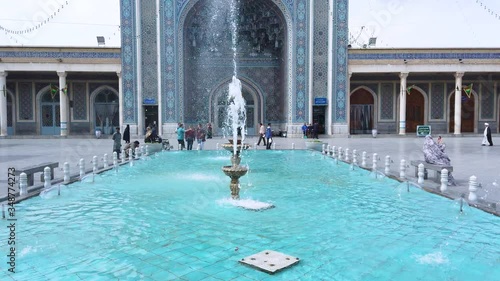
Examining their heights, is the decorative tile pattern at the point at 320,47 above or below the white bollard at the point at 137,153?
above

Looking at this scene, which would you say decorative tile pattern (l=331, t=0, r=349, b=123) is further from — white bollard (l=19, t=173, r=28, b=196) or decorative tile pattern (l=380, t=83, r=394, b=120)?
white bollard (l=19, t=173, r=28, b=196)

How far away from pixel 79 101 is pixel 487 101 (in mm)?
23473

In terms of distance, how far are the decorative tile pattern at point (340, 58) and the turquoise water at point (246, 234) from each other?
49.8 ft

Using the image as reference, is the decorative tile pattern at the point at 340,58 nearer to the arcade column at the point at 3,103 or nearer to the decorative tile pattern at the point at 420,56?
the decorative tile pattern at the point at 420,56

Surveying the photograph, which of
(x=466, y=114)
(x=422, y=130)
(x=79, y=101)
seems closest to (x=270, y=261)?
(x=422, y=130)

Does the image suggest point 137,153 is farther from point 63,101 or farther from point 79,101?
point 79,101

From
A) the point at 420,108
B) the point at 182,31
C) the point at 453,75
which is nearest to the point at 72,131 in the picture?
the point at 182,31

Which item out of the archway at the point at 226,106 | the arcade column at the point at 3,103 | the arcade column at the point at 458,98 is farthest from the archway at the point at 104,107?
the arcade column at the point at 458,98

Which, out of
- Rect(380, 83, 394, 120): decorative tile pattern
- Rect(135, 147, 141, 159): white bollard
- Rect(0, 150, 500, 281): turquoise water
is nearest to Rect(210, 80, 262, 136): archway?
Rect(380, 83, 394, 120): decorative tile pattern

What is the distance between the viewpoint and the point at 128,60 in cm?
2173

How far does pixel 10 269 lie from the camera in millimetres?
3400

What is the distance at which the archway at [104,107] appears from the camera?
962 inches

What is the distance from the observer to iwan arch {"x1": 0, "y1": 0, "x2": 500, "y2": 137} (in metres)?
21.7

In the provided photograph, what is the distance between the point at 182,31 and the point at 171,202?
690 inches
